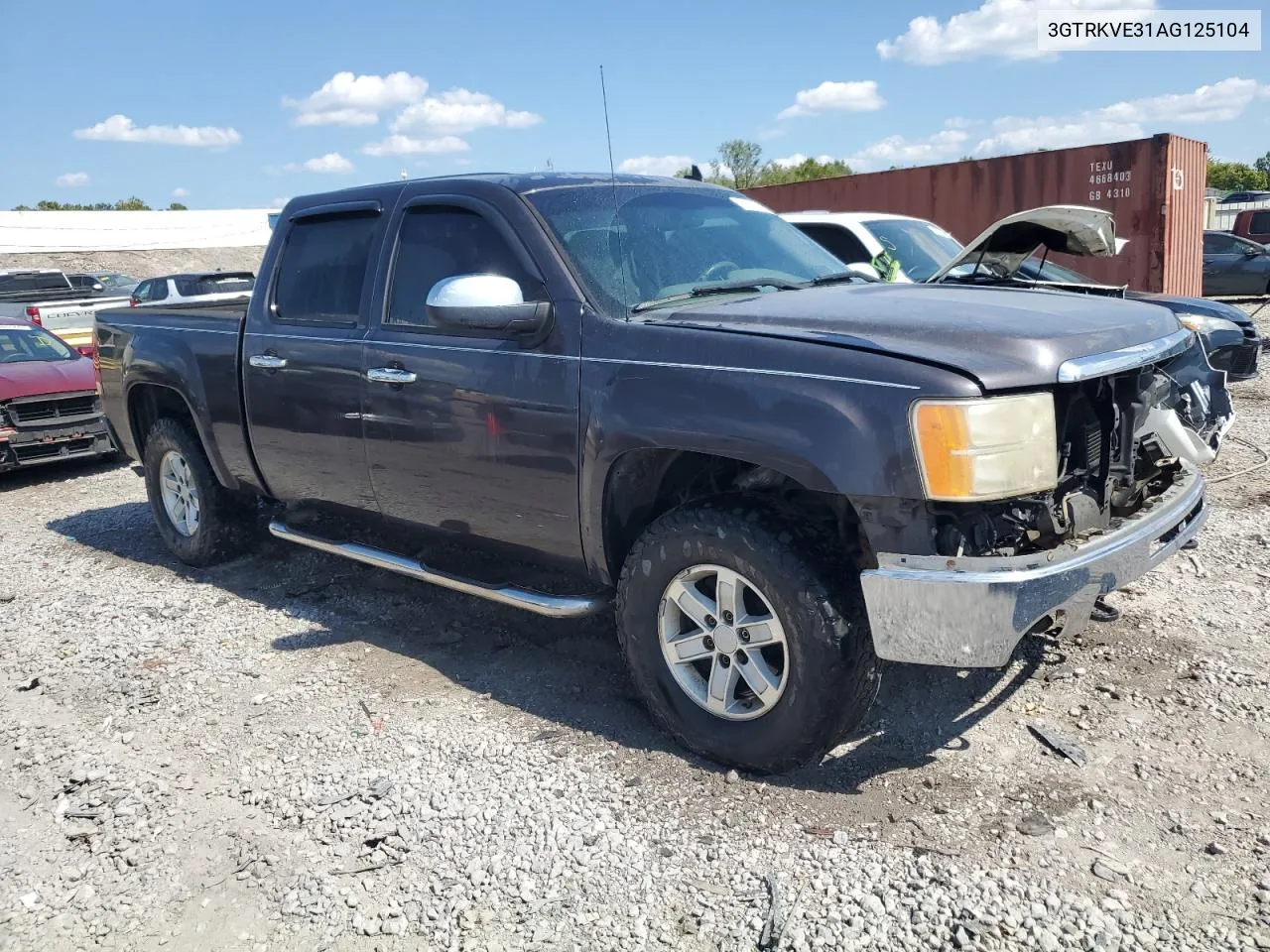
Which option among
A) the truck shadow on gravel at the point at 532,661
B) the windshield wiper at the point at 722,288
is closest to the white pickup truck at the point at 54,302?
the truck shadow on gravel at the point at 532,661

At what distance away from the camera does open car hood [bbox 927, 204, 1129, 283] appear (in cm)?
476

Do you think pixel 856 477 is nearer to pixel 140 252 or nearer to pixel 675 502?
pixel 675 502

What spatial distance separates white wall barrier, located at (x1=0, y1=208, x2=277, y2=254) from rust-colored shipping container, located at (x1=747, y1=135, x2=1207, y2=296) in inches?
1333

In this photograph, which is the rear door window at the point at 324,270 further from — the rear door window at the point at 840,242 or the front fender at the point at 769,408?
the rear door window at the point at 840,242

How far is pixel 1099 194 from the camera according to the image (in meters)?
14.0

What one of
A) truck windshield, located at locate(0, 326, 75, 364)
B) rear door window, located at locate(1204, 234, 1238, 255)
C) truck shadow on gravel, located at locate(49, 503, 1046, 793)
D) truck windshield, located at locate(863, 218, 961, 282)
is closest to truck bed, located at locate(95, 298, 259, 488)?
truck shadow on gravel, located at locate(49, 503, 1046, 793)

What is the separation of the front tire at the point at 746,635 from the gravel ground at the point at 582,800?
0.17 meters

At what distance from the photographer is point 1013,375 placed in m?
2.86

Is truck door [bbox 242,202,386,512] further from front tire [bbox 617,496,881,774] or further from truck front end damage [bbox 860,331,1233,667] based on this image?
truck front end damage [bbox 860,331,1233,667]

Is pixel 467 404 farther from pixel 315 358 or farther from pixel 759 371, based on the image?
pixel 759 371

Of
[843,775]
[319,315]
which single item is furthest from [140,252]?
[843,775]

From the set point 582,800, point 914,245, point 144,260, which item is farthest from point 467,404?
point 144,260

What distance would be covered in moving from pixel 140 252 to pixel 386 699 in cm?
4354

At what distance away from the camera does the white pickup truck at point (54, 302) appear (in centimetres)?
1328
